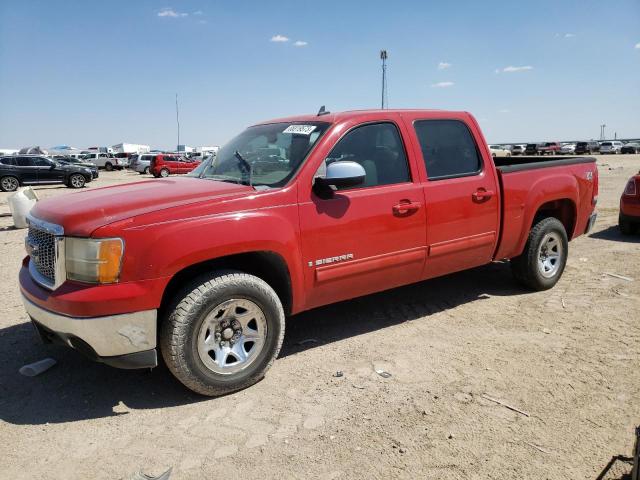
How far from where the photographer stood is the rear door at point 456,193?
4188mm

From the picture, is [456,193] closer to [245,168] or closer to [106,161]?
[245,168]

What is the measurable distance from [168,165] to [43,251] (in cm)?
3101

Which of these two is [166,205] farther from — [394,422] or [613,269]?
[613,269]

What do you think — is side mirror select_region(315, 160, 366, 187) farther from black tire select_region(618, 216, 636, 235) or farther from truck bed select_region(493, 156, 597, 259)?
black tire select_region(618, 216, 636, 235)

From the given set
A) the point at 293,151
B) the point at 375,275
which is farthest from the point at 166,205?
the point at 375,275

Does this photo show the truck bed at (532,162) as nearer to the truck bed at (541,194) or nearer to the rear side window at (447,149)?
the truck bed at (541,194)

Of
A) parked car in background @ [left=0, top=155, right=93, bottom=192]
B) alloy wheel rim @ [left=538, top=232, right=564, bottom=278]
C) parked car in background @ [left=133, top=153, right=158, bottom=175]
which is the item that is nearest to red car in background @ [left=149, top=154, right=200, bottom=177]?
parked car in background @ [left=133, top=153, right=158, bottom=175]

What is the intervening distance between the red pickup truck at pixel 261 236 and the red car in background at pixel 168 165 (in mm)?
29089

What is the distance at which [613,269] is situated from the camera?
6.07 m

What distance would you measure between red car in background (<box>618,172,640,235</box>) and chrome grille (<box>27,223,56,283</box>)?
845 cm

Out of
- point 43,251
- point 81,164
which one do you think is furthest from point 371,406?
point 81,164

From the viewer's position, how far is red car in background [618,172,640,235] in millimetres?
8031

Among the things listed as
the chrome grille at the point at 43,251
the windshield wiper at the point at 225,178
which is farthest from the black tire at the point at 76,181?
the chrome grille at the point at 43,251

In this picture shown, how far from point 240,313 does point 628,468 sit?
7.73ft
